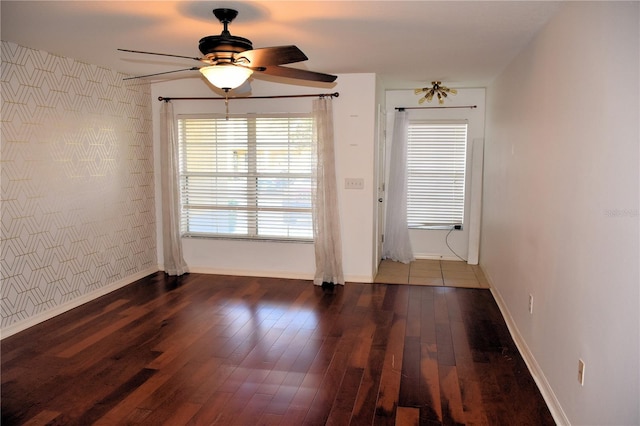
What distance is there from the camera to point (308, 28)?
130 inches

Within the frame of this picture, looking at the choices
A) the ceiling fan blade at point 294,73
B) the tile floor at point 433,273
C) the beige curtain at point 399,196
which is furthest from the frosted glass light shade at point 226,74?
the beige curtain at point 399,196

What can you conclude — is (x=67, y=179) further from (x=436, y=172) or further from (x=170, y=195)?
(x=436, y=172)

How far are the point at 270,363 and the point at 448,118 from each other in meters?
4.53

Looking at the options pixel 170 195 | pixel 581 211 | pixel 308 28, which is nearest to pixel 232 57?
pixel 308 28

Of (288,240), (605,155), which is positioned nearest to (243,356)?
(288,240)

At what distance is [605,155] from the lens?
204cm

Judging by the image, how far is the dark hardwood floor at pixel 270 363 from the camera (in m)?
2.70

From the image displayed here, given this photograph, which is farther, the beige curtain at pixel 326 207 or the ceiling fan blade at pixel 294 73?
the beige curtain at pixel 326 207

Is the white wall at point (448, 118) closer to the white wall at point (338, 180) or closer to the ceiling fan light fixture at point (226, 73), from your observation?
the white wall at point (338, 180)

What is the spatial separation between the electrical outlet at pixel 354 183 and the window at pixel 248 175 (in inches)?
15.9

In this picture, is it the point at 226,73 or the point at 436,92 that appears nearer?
the point at 226,73

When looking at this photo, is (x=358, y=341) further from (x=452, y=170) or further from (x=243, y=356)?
(x=452, y=170)

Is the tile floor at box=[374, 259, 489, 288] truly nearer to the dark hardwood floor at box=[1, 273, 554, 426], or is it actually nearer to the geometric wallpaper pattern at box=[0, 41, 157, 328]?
the dark hardwood floor at box=[1, 273, 554, 426]

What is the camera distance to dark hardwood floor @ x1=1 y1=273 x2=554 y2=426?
2.70 m
